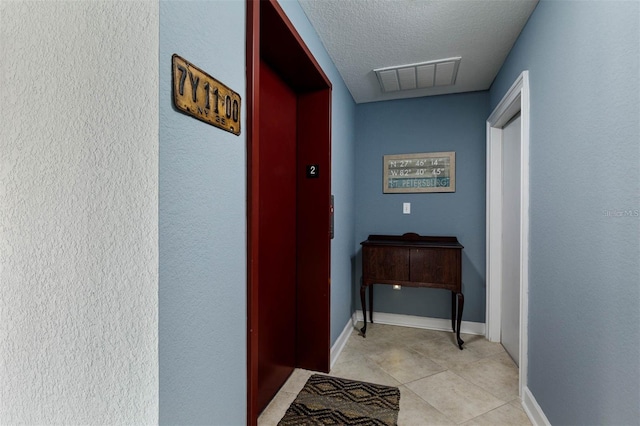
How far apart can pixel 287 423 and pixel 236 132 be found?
1525 mm

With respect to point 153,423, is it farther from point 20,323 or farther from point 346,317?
point 346,317

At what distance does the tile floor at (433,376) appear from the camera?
1.75 meters

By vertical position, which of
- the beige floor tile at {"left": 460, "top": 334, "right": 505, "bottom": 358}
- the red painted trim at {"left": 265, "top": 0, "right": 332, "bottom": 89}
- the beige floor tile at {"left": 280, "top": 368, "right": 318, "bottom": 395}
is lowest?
the beige floor tile at {"left": 280, "top": 368, "right": 318, "bottom": 395}

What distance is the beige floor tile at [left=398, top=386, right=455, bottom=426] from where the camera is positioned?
1.68m

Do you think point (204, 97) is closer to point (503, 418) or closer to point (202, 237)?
point (202, 237)

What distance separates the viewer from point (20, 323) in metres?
0.75

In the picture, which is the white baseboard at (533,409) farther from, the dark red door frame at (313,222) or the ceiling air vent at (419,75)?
the ceiling air vent at (419,75)

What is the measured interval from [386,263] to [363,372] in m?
0.88

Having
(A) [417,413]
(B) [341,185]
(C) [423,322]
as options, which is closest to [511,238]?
(C) [423,322]

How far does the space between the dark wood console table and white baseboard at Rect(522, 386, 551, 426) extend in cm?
76

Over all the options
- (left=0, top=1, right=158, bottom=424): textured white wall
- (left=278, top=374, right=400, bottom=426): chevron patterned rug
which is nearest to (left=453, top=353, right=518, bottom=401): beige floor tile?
(left=278, top=374, right=400, bottom=426): chevron patterned rug

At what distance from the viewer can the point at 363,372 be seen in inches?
86.5

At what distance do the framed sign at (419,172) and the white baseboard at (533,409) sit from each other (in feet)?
5.64

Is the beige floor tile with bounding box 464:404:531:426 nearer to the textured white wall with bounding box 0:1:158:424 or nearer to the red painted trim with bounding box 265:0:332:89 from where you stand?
the textured white wall with bounding box 0:1:158:424
